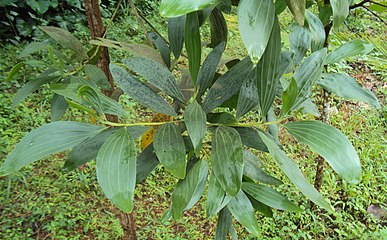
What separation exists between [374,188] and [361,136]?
0.39 meters

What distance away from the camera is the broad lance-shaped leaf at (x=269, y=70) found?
1.56 ft

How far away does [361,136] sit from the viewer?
2.22 m

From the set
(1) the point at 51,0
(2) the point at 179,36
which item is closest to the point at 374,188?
(2) the point at 179,36

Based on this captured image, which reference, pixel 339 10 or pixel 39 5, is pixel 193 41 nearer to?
pixel 339 10

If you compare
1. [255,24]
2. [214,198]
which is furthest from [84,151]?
[255,24]

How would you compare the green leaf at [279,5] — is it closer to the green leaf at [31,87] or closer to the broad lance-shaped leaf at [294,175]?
the broad lance-shaped leaf at [294,175]

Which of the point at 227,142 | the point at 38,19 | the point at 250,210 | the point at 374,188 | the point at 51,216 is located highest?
the point at 227,142

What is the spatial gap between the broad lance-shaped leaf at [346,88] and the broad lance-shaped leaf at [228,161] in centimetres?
22

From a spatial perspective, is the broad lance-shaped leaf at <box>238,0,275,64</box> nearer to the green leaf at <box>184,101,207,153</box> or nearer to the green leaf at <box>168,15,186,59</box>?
the green leaf at <box>184,101,207,153</box>

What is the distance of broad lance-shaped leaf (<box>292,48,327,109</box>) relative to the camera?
0.54 metres

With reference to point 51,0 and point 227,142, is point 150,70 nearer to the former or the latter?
point 227,142

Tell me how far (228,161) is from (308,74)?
17 cm

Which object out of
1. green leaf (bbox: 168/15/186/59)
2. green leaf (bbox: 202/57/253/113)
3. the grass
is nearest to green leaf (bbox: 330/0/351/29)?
green leaf (bbox: 202/57/253/113)

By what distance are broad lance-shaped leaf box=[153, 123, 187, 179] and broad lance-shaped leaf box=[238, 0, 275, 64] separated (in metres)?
0.18
